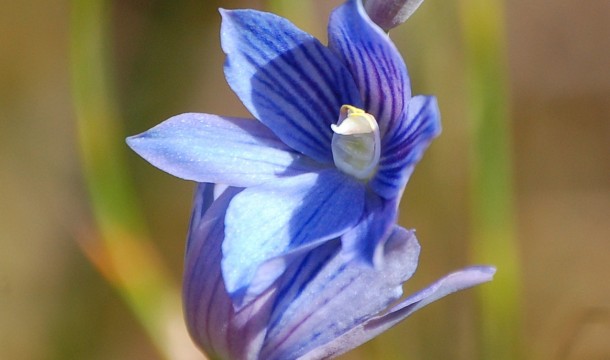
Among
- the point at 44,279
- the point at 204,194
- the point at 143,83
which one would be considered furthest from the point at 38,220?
the point at 204,194

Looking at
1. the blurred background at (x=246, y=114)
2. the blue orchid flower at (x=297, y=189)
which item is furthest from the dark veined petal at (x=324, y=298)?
the blurred background at (x=246, y=114)

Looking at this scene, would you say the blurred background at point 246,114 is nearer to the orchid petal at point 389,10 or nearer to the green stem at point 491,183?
the green stem at point 491,183

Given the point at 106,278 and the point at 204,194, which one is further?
the point at 106,278

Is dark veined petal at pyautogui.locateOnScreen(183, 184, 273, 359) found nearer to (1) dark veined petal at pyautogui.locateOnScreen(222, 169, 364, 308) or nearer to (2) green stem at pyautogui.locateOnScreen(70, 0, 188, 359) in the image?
(1) dark veined petal at pyautogui.locateOnScreen(222, 169, 364, 308)

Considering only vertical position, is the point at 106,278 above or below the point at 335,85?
below

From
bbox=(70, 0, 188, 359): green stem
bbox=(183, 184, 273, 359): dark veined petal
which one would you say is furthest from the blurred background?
bbox=(183, 184, 273, 359): dark veined petal

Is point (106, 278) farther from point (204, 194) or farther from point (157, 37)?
point (204, 194)
